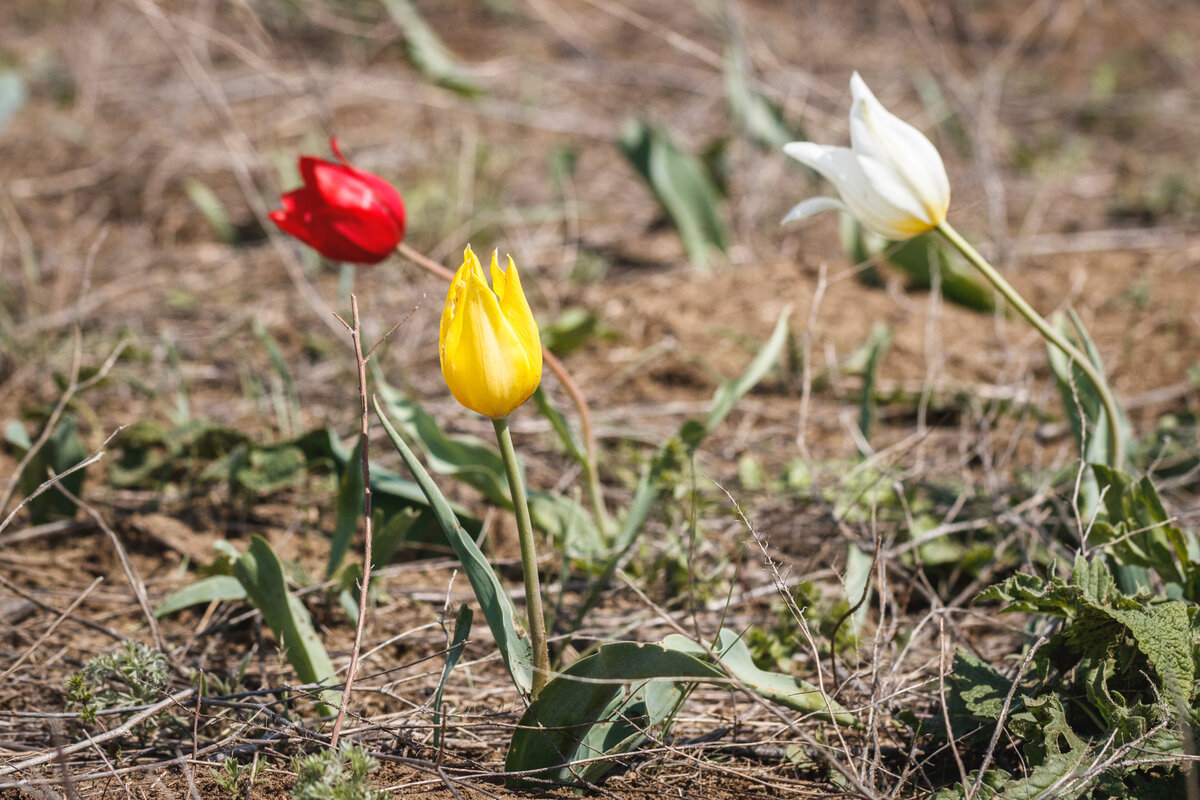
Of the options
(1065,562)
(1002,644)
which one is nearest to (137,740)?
(1002,644)

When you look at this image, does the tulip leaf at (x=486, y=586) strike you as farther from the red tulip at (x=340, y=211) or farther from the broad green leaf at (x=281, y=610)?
the red tulip at (x=340, y=211)

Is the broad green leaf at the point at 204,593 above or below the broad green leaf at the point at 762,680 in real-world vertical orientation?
below

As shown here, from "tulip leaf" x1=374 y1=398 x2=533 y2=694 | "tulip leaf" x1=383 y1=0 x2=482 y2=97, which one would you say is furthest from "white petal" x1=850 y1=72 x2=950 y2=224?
"tulip leaf" x1=383 y1=0 x2=482 y2=97

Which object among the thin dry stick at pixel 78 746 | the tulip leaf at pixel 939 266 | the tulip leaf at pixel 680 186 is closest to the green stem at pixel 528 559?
the thin dry stick at pixel 78 746

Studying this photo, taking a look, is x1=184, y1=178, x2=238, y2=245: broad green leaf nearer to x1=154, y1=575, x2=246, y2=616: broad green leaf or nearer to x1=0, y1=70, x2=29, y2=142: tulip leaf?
x1=0, y1=70, x2=29, y2=142: tulip leaf

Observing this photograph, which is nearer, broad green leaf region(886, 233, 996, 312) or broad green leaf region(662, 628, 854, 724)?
broad green leaf region(662, 628, 854, 724)

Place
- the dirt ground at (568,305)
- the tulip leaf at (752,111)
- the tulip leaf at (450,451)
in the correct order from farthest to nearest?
the tulip leaf at (752,111) → the tulip leaf at (450,451) → the dirt ground at (568,305)

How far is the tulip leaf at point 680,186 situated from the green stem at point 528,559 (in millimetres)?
1966

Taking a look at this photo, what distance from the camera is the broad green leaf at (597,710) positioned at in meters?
1.04

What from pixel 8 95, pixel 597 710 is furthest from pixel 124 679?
pixel 8 95

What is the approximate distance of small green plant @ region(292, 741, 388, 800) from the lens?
102cm

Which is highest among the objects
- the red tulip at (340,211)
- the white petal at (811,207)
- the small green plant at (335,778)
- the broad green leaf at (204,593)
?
the white petal at (811,207)

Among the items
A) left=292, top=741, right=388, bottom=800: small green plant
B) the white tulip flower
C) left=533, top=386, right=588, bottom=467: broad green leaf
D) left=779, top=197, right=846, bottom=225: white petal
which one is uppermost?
the white tulip flower

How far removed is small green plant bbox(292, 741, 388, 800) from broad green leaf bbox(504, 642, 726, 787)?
18 cm
